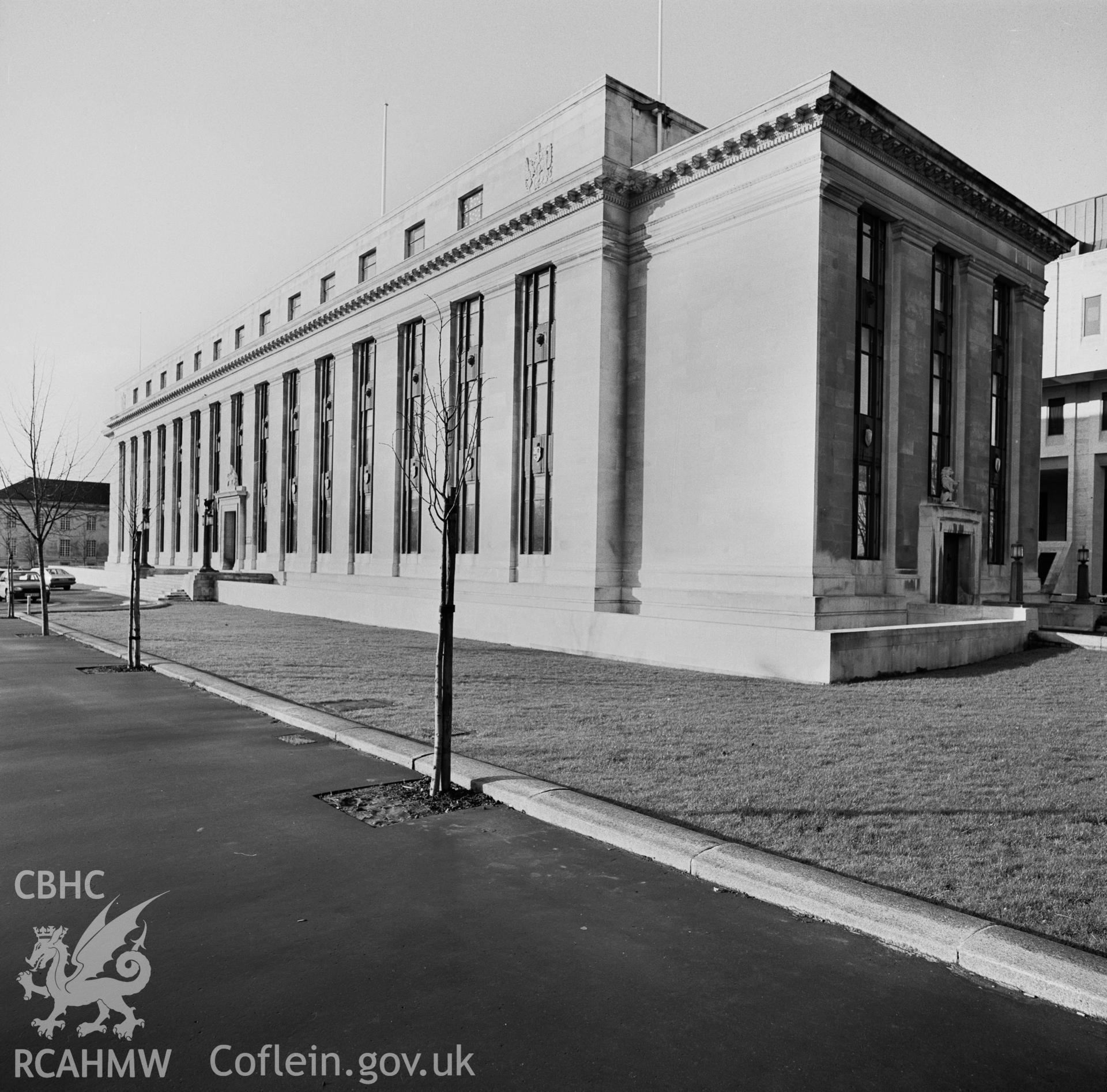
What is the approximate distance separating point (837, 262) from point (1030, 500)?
14586 millimetres

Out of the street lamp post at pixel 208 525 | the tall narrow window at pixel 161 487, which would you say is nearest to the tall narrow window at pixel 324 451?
the street lamp post at pixel 208 525

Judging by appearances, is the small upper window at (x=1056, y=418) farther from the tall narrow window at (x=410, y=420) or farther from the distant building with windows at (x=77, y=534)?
the distant building with windows at (x=77, y=534)

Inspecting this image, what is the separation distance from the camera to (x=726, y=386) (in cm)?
2292

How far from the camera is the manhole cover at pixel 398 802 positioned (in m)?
6.59

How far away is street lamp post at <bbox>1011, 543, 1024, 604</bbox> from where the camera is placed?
27.9 meters

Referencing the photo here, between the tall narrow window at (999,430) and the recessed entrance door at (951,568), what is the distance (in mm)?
3074

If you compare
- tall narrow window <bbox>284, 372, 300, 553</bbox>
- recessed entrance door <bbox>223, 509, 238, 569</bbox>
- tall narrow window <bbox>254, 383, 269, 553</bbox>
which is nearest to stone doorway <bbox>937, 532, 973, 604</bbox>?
tall narrow window <bbox>284, 372, 300, 553</bbox>

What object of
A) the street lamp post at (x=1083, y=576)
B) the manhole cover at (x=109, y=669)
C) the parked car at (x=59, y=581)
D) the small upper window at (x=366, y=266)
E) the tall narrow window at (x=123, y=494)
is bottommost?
the parked car at (x=59, y=581)

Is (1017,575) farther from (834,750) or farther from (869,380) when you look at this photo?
(834,750)

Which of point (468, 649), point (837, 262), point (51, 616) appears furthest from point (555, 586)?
point (51, 616)

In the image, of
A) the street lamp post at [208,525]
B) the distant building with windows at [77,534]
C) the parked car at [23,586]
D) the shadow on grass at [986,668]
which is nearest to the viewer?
the shadow on grass at [986,668]

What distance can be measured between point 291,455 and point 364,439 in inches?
314

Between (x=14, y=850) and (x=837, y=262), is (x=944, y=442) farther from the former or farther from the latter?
(x=14, y=850)

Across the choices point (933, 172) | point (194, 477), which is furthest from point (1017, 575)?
point (194, 477)
